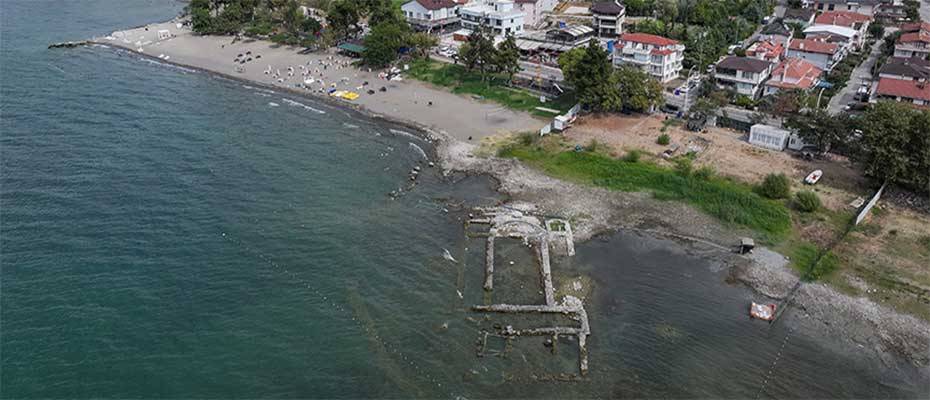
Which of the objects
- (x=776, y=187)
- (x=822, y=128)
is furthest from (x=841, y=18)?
(x=776, y=187)

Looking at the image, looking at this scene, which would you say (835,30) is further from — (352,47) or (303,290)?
(303,290)

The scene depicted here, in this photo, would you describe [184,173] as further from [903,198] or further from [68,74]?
[903,198]

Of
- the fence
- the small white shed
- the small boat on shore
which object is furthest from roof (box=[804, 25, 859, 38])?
the small boat on shore

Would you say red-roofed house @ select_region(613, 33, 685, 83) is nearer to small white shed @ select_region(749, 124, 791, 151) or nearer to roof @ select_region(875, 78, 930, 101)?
small white shed @ select_region(749, 124, 791, 151)

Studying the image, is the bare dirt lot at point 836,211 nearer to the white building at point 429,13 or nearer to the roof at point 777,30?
the roof at point 777,30

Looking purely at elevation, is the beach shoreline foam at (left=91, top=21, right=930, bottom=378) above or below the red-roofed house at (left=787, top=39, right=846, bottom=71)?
below

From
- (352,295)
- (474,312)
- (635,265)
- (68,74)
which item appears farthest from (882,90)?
(68,74)
